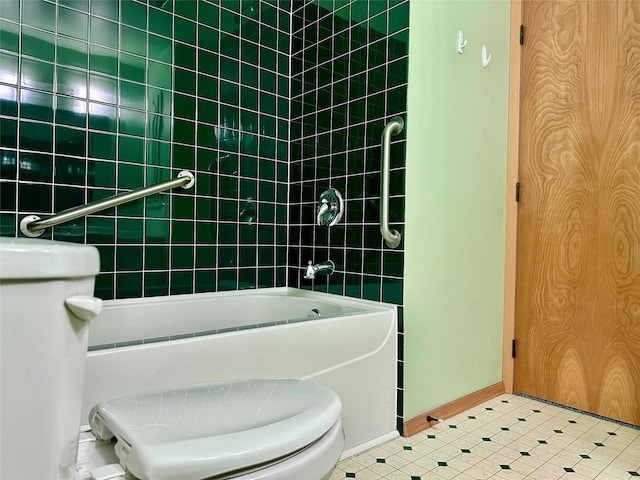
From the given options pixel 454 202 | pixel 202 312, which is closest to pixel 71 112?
pixel 202 312

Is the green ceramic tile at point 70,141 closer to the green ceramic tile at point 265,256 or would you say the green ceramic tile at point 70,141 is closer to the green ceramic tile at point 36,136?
the green ceramic tile at point 36,136

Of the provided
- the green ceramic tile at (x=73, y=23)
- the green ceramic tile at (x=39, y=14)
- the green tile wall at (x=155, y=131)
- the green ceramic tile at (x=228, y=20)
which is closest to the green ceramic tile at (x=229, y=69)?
the green tile wall at (x=155, y=131)

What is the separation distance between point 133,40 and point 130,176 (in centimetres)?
54

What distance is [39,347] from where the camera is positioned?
573mm

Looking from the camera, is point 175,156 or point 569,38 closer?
point 175,156

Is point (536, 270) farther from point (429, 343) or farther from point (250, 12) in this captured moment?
point (250, 12)

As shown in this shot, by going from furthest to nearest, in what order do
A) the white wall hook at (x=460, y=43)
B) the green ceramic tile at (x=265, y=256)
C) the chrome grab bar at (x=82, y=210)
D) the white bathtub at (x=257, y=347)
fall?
the green ceramic tile at (x=265, y=256), the white wall hook at (x=460, y=43), the chrome grab bar at (x=82, y=210), the white bathtub at (x=257, y=347)

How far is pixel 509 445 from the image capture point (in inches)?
63.7

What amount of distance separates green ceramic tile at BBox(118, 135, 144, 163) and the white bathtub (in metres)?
0.57

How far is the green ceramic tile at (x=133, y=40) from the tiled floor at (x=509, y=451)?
5.70ft


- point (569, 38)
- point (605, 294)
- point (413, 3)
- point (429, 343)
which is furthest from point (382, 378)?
point (569, 38)

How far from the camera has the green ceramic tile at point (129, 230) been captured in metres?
1.74

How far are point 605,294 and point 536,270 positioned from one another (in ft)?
1.02

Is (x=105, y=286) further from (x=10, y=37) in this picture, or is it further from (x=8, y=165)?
(x=10, y=37)
